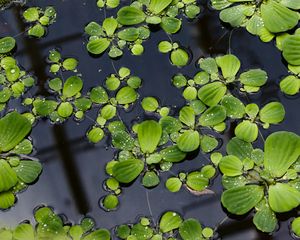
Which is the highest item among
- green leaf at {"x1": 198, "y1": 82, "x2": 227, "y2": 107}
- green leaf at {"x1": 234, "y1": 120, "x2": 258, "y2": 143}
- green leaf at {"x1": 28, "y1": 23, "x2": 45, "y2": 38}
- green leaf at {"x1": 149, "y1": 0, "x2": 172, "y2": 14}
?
green leaf at {"x1": 149, "y1": 0, "x2": 172, "y2": 14}

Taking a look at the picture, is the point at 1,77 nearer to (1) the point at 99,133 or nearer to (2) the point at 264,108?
(1) the point at 99,133

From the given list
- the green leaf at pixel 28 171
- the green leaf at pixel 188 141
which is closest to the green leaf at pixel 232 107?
the green leaf at pixel 188 141

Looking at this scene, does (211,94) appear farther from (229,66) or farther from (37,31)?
(37,31)

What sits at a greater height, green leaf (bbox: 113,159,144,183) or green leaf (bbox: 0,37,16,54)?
green leaf (bbox: 0,37,16,54)

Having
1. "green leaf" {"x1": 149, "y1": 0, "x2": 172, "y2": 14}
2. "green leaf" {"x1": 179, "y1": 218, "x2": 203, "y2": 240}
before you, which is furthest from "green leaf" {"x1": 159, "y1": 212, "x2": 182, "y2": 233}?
"green leaf" {"x1": 149, "y1": 0, "x2": 172, "y2": 14}

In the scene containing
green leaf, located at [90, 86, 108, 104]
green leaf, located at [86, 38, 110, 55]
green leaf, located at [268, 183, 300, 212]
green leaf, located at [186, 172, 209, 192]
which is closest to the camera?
green leaf, located at [268, 183, 300, 212]

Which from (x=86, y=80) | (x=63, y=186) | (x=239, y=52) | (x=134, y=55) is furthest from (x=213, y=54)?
(x=63, y=186)

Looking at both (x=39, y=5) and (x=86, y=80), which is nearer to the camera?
(x=86, y=80)

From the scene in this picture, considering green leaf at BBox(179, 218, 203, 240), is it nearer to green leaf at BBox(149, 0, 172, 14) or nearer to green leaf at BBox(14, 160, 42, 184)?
green leaf at BBox(14, 160, 42, 184)
